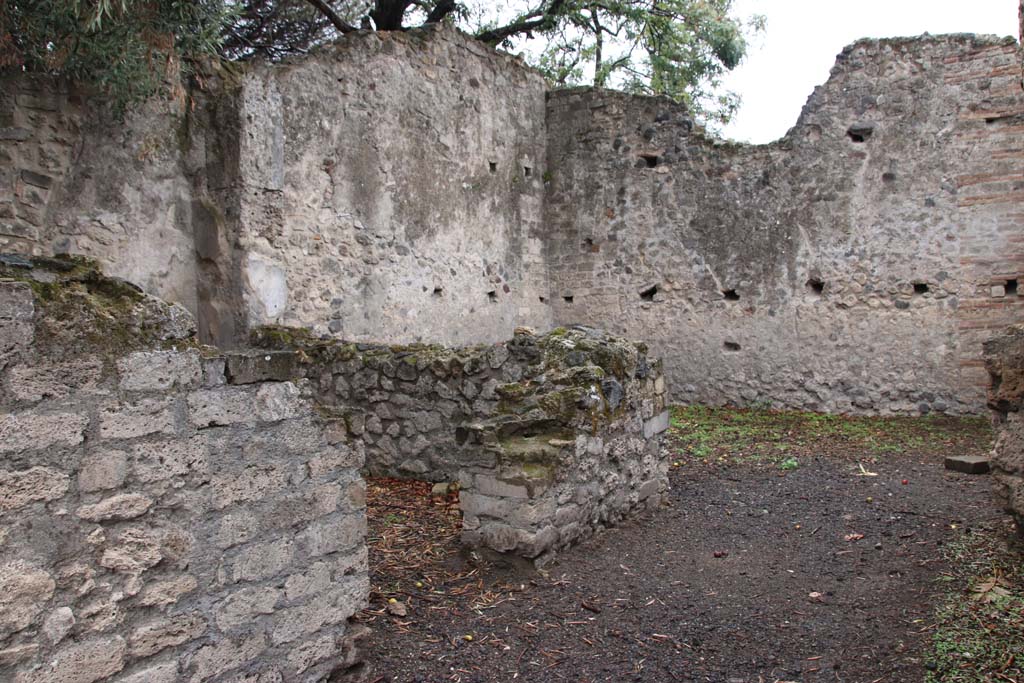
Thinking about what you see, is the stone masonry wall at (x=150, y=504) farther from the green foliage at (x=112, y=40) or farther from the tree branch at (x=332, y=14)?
the tree branch at (x=332, y=14)

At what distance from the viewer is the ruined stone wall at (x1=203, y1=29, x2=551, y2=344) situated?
7418 millimetres

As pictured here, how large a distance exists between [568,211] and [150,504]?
28.6 ft

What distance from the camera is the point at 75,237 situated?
21.1ft

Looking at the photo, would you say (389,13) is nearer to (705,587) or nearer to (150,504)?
(705,587)

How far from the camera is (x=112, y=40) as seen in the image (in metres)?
5.92

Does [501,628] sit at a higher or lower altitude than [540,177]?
lower

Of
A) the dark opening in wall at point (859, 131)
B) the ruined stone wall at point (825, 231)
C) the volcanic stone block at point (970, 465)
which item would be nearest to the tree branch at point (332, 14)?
the ruined stone wall at point (825, 231)

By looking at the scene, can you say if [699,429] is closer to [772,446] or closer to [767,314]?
[772,446]

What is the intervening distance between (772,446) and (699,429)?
3.09ft

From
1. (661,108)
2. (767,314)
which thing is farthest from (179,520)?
(661,108)

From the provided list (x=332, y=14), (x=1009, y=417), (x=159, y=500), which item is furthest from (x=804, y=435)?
(x=332, y=14)

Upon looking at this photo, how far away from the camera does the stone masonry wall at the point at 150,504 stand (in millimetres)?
2287

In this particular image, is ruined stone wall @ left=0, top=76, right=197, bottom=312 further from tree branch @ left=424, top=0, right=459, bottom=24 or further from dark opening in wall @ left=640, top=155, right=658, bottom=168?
tree branch @ left=424, top=0, right=459, bottom=24

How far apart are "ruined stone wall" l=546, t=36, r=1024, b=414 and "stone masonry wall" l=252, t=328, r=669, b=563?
4398mm
